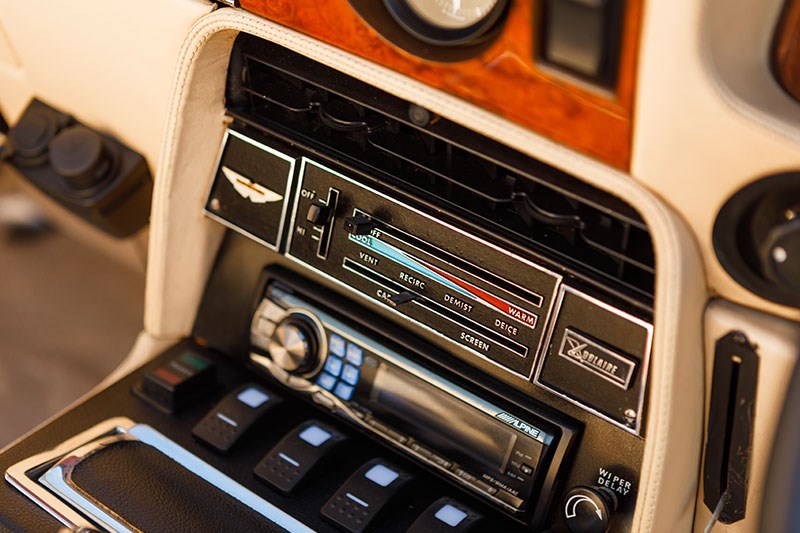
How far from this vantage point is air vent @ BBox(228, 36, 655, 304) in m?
1.05

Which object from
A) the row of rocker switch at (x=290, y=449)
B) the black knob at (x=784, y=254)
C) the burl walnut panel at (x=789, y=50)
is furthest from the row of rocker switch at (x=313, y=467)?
the burl walnut panel at (x=789, y=50)

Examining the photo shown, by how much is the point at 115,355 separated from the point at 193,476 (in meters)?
0.86

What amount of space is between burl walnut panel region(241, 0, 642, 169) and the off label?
455 millimetres

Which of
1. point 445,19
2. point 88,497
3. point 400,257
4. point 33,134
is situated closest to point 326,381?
point 400,257

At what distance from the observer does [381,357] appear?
132 cm

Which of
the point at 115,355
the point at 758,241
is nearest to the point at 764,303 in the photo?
the point at 758,241

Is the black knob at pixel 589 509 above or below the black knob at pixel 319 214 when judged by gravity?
below

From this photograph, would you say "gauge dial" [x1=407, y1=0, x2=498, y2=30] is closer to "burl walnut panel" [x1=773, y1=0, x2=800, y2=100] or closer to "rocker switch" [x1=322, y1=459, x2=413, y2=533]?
"burl walnut panel" [x1=773, y1=0, x2=800, y2=100]

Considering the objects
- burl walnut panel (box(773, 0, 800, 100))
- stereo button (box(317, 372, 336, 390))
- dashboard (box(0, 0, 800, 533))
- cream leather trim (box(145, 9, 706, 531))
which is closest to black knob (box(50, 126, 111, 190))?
dashboard (box(0, 0, 800, 533))

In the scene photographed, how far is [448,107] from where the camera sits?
3.30 ft

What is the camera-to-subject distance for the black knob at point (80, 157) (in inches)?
65.8

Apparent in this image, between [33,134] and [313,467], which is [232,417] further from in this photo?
[33,134]

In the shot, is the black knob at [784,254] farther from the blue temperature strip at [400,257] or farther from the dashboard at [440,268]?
the blue temperature strip at [400,257]

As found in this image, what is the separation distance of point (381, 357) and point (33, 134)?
3.10 feet
